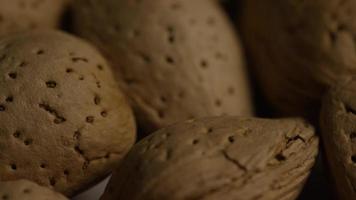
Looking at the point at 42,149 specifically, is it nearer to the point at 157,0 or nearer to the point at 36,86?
the point at 36,86

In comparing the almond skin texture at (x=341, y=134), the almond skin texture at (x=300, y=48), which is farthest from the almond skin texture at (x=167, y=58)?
the almond skin texture at (x=341, y=134)

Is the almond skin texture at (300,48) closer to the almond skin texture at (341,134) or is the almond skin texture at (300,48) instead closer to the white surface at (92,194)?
the almond skin texture at (341,134)

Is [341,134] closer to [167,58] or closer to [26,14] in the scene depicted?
[167,58]

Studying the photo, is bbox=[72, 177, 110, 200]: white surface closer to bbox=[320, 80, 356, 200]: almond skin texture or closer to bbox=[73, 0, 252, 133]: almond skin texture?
bbox=[73, 0, 252, 133]: almond skin texture

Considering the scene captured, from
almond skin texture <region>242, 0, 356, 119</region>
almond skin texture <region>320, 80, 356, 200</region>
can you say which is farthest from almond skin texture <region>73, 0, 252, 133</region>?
almond skin texture <region>320, 80, 356, 200</region>

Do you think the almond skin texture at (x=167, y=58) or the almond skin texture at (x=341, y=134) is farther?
the almond skin texture at (x=167, y=58)

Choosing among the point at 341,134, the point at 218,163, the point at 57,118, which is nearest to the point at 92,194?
the point at 57,118
